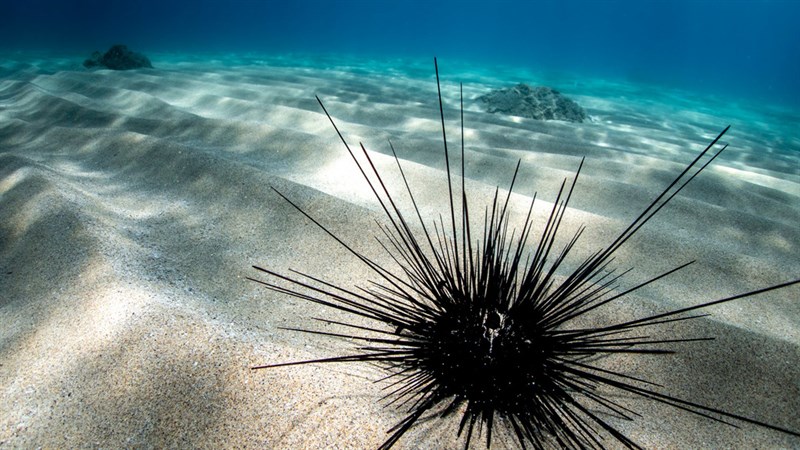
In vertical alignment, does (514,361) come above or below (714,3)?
below

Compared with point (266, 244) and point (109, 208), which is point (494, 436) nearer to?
point (266, 244)

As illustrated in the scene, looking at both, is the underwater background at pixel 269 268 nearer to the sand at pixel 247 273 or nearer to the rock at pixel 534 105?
the sand at pixel 247 273

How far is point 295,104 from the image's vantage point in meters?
7.27

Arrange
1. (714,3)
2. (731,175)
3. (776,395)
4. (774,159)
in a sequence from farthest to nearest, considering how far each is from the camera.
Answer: (714,3) → (774,159) → (731,175) → (776,395)

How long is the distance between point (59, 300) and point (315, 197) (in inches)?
64.3

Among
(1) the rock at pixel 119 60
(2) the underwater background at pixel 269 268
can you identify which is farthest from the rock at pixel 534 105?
(1) the rock at pixel 119 60

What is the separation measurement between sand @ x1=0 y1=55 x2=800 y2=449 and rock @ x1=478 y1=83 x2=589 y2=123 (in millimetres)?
3918

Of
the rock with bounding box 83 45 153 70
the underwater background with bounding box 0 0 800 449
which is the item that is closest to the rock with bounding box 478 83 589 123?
the underwater background with bounding box 0 0 800 449

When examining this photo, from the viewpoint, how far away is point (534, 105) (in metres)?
9.59

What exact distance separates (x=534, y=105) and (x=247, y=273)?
349 inches

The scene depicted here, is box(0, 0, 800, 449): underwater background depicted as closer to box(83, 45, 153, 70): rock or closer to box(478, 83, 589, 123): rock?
box(478, 83, 589, 123): rock

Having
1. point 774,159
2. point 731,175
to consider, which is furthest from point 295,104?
point 774,159

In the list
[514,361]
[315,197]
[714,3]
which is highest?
[714,3]

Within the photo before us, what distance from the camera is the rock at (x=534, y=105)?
9391 millimetres
